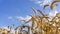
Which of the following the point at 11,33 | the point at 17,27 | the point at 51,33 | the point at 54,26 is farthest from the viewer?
the point at 11,33

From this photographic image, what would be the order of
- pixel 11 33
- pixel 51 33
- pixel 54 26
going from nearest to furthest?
pixel 51 33
pixel 54 26
pixel 11 33

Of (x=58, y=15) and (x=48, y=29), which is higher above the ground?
(x=58, y=15)

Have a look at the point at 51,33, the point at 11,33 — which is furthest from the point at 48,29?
the point at 11,33

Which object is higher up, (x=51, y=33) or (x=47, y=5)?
(x=47, y=5)

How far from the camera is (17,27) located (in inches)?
177

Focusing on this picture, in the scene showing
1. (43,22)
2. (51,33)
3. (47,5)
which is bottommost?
(51,33)

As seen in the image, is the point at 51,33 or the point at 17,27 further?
the point at 17,27

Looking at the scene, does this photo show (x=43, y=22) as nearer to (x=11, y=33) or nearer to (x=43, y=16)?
(x=43, y=16)

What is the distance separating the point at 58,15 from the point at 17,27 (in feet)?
4.25

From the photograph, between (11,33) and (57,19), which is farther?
(11,33)

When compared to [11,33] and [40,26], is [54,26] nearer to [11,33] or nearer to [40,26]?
[40,26]

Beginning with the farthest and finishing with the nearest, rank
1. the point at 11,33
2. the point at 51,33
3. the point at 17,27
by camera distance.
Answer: the point at 11,33 < the point at 17,27 < the point at 51,33

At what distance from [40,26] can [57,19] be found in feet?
1.42

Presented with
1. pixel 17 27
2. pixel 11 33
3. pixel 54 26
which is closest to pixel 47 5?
pixel 54 26
